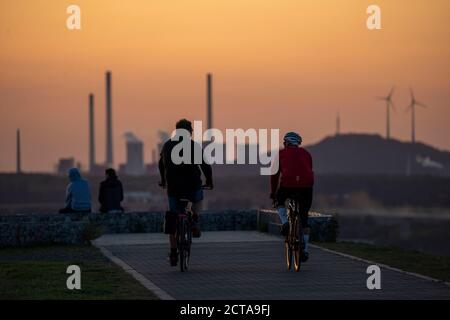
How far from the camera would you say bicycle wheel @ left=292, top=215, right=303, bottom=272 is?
61.0 feet

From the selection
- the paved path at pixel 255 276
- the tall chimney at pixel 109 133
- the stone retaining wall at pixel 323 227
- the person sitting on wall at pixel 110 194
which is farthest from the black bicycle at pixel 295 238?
the tall chimney at pixel 109 133

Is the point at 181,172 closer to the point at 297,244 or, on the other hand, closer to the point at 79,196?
the point at 297,244

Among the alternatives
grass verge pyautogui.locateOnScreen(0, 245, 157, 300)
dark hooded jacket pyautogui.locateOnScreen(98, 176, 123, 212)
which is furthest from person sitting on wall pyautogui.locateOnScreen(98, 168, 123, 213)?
grass verge pyautogui.locateOnScreen(0, 245, 157, 300)

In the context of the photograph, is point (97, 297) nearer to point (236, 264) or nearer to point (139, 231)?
point (236, 264)

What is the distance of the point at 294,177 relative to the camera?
61.3ft

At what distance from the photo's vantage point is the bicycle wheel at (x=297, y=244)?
1859 cm

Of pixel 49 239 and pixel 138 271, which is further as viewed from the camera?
pixel 49 239

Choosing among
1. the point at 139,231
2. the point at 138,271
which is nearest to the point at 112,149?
the point at 139,231

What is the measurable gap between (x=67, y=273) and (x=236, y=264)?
2734 mm

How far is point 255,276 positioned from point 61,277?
8.25ft

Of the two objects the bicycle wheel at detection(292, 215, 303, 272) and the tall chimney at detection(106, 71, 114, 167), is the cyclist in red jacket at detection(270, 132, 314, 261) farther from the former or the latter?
the tall chimney at detection(106, 71, 114, 167)

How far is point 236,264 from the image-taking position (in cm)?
2011

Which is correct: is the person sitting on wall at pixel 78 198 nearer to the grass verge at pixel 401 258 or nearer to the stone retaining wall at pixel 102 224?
the stone retaining wall at pixel 102 224
